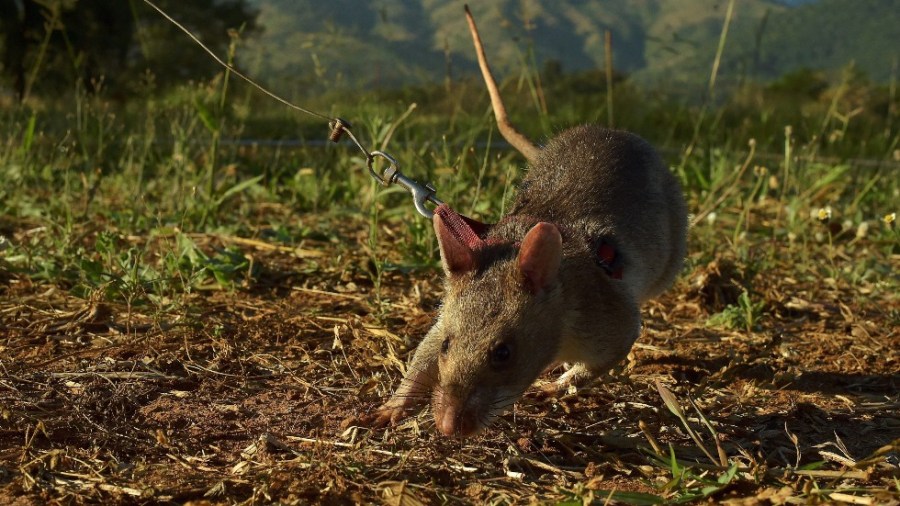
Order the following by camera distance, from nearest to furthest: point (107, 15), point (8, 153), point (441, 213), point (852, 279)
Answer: point (441, 213) → point (852, 279) → point (8, 153) → point (107, 15)

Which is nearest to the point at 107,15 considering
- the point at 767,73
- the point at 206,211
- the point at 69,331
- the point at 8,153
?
the point at 8,153

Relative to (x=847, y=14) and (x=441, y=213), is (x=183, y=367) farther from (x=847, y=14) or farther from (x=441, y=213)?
(x=847, y=14)

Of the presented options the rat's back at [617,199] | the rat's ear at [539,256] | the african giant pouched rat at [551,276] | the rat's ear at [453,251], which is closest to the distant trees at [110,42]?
the rat's back at [617,199]

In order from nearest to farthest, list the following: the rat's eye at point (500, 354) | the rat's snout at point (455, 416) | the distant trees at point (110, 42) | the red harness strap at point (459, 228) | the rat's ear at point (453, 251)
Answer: the rat's snout at point (455, 416) → the rat's eye at point (500, 354) → the rat's ear at point (453, 251) → the red harness strap at point (459, 228) → the distant trees at point (110, 42)

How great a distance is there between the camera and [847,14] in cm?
10956

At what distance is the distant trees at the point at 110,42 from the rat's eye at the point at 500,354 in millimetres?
11101

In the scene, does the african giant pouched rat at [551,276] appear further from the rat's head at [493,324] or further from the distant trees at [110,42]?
the distant trees at [110,42]

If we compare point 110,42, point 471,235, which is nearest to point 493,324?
point 471,235

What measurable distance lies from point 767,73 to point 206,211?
114m

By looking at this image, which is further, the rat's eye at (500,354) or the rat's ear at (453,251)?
the rat's ear at (453,251)

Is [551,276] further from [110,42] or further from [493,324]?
[110,42]

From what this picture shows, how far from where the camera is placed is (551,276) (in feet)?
11.1

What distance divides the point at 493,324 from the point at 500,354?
0.34ft

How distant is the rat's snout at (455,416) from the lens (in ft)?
9.97
